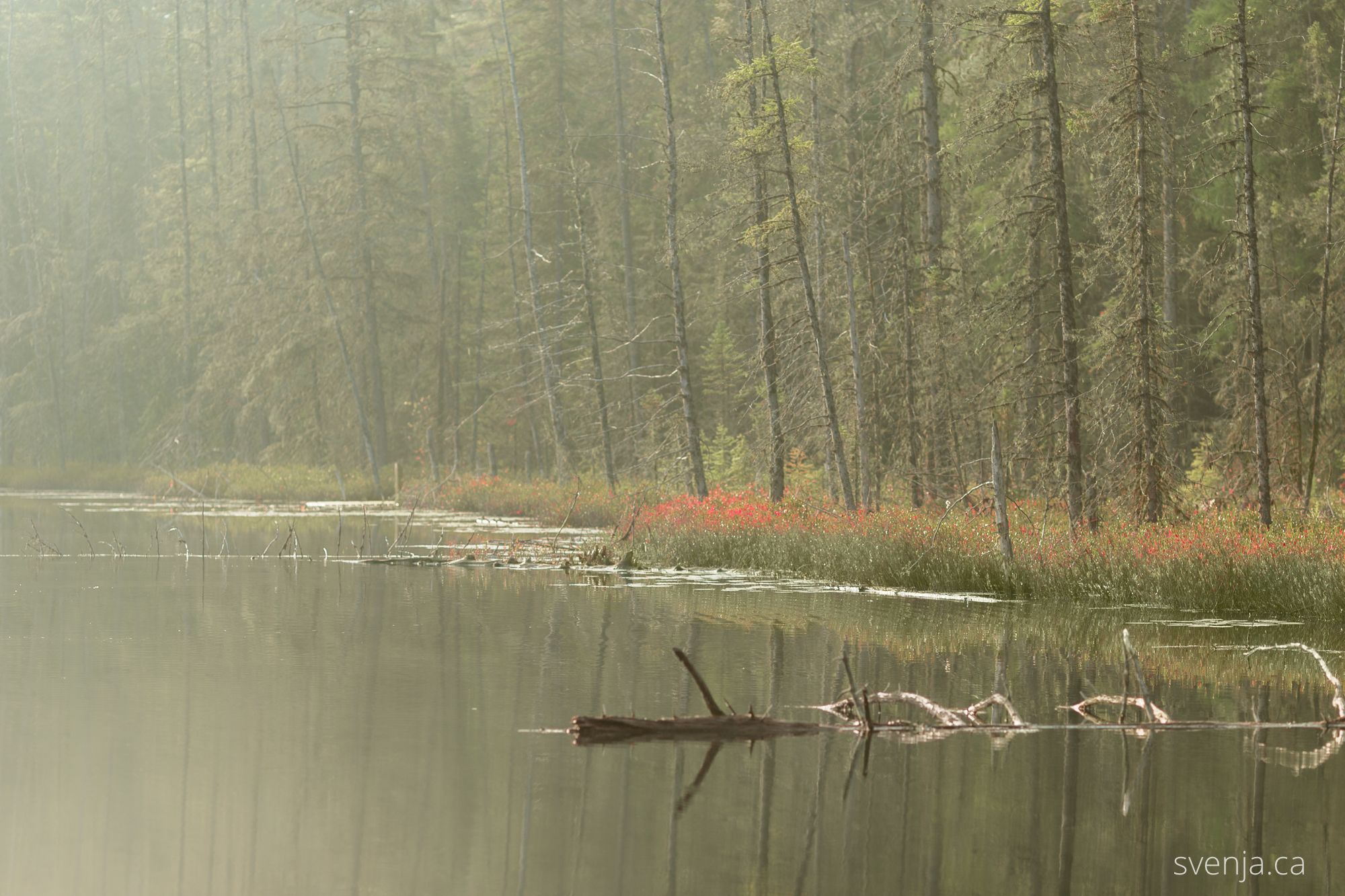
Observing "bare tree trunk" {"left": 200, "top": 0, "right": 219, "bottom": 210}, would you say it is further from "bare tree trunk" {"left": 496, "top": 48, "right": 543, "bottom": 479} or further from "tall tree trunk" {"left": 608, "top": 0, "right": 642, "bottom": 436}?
"tall tree trunk" {"left": 608, "top": 0, "right": 642, "bottom": 436}

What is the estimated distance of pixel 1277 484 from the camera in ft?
74.6

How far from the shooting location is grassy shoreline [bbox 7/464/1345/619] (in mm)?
17359

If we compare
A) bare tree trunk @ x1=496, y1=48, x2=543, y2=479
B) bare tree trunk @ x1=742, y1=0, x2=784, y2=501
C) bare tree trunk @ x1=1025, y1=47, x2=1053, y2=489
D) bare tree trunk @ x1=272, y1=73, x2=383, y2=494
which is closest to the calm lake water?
bare tree trunk @ x1=1025, y1=47, x2=1053, y2=489

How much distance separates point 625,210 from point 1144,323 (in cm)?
2282

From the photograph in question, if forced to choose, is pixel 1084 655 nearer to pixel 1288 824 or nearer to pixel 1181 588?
pixel 1181 588

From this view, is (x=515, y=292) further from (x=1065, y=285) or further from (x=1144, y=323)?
(x=1144, y=323)

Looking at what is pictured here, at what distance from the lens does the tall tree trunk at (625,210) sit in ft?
131

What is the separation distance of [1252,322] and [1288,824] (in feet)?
41.7

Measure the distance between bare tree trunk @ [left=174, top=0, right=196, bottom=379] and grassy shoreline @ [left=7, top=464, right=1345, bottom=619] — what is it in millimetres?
27623

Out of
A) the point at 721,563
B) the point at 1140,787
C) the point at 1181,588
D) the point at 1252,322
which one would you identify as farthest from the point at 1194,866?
the point at 721,563

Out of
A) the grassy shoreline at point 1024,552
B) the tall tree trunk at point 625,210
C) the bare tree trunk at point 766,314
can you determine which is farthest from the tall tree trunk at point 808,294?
the tall tree trunk at point 625,210

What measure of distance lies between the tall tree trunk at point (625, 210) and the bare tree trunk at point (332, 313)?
313 inches

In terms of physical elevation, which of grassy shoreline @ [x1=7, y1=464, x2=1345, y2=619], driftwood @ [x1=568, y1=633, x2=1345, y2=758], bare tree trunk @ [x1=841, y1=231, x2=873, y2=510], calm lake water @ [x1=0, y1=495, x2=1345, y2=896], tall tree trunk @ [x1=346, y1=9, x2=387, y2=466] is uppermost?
tall tree trunk @ [x1=346, y1=9, x2=387, y2=466]

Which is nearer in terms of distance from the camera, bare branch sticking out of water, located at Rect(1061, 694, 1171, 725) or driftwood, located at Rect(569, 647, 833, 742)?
driftwood, located at Rect(569, 647, 833, 742)
